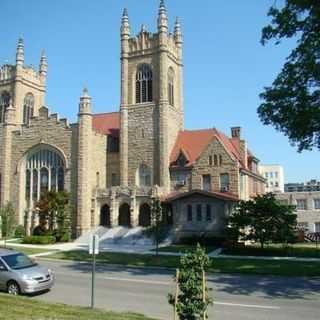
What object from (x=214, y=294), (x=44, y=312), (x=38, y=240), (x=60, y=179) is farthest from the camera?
(x=60, y=179)

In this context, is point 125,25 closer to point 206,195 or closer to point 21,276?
point 206,195

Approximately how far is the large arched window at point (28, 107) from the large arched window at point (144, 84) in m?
17.7

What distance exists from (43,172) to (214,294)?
39392mm

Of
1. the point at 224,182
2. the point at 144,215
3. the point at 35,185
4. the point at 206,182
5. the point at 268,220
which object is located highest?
the point at 35,185

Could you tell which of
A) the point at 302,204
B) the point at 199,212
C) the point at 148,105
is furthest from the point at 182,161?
the point at 302,204

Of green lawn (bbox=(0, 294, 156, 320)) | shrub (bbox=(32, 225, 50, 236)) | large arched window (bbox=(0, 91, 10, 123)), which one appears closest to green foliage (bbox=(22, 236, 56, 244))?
shrub (bbox=(32, 225, 50, 236))

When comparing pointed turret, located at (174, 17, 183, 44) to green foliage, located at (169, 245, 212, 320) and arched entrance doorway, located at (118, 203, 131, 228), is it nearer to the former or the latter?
arched entrance doorway, located at (118, 203, 131, 228)

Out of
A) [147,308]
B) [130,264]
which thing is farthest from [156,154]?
[147,308]

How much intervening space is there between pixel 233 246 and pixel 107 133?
77.2 feet

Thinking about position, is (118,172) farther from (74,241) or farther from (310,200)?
(310,200)

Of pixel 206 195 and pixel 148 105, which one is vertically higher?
pixel 148 105

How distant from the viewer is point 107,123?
192 feet

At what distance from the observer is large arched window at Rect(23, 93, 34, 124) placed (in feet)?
207

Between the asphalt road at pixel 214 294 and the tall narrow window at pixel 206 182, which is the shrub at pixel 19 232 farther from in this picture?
the asphalt road at pixel 214 294
